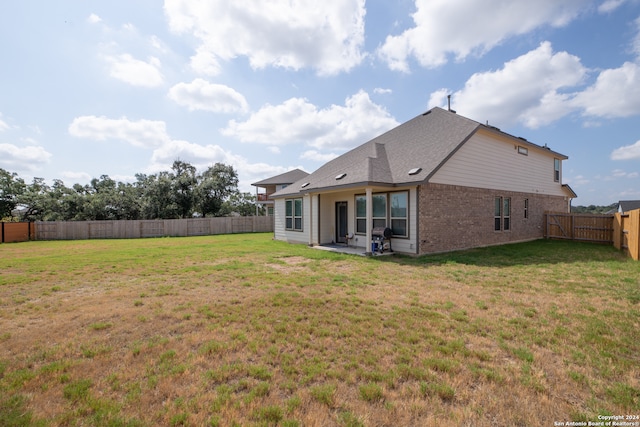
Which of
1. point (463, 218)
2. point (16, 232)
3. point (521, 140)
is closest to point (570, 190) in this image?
point (521, 140)

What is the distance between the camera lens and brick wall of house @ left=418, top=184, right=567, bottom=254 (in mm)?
10398

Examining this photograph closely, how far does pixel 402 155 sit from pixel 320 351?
→ 1060 cm

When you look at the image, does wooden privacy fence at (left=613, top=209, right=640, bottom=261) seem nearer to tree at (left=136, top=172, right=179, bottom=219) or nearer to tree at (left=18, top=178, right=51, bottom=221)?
tree at (left=136, top=172, right=179, bottom=219)

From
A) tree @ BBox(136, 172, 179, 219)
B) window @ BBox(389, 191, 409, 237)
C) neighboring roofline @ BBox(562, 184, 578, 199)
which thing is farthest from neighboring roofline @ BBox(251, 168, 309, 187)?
neighboring roofline @ BBox(562, 184, 578, 199)

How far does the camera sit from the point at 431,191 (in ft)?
34.3

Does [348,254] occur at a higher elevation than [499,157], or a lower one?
lower

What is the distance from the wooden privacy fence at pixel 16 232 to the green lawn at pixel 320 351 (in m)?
18.0

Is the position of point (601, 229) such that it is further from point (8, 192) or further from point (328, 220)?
point (8, 192)

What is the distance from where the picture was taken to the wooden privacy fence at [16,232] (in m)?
18.7

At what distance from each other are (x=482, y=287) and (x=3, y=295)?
1011 centimetres

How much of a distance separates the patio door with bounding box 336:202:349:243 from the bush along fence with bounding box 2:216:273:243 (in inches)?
550

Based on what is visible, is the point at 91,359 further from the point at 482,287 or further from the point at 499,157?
the point at 499,157

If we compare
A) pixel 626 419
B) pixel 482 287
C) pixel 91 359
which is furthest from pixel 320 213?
pixel 626 419

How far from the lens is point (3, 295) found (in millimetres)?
5785
